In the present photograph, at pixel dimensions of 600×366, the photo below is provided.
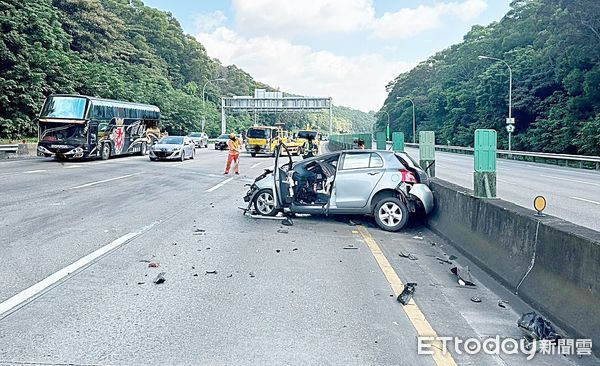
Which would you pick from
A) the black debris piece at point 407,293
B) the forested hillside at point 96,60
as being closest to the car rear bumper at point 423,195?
the black debris piece at point 407,293

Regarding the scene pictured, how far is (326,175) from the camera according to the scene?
11.9 metres

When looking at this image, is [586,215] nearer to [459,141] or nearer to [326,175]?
[326,175]

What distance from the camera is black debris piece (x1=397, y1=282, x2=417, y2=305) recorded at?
6.31 meters

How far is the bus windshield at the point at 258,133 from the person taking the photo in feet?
142

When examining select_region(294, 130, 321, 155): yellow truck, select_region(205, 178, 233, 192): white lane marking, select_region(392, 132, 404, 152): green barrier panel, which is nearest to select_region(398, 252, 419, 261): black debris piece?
select_region(392, 132, 404, 152): green barrier panel

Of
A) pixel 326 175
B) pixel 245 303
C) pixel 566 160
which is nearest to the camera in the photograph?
pixel 245 303

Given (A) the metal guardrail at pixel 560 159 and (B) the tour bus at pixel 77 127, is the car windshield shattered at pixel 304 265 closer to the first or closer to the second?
(B) the tour bus at pixel 77 127

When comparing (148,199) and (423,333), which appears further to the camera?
(148,199)

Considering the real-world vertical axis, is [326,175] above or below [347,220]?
above

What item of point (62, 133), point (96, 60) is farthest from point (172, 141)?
point (96, 60)

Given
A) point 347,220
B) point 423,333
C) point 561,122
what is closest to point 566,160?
point 561,122

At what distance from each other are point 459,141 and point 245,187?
61.6 metres

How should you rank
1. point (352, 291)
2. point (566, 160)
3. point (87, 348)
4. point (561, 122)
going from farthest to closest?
point (561, 122) → point (566, 160) → point (352, 291) → point (87, 348)

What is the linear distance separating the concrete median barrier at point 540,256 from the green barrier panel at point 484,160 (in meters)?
0.23
